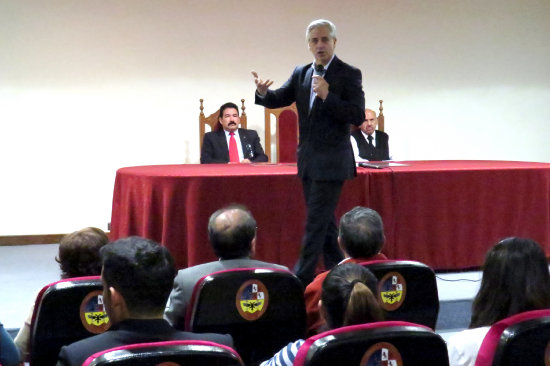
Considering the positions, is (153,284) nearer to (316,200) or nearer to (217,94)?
(316,200)

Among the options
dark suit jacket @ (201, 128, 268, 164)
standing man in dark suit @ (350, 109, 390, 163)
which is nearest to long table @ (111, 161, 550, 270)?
standing man in dark suit @ (350, 109, 390, 163)

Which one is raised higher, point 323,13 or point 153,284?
point 323,13

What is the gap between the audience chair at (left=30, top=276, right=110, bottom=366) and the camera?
1.81 meters

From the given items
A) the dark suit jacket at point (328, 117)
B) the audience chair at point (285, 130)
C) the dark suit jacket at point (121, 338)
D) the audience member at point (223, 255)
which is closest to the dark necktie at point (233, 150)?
the audience chair at point (285, 130)

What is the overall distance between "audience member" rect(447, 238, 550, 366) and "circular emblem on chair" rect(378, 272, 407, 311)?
16.7 inches

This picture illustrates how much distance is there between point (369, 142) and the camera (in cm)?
595

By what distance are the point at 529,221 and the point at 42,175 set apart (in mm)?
4028

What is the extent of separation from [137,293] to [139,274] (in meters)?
0.04

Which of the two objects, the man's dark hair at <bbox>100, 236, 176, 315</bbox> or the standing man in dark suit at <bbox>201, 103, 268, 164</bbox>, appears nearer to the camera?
the man's dark hair at <bbox>100, 236, 176, 315</bbox>

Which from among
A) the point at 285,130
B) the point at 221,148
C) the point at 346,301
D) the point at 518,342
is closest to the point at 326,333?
the point at 346,301

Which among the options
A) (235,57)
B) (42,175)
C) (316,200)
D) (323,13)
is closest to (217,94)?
(235,57)

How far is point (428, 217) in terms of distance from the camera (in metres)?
4.37

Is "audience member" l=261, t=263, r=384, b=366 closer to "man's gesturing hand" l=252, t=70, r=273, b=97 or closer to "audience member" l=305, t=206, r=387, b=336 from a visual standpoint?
"audience member" l=305, t=206, r=387, b=336

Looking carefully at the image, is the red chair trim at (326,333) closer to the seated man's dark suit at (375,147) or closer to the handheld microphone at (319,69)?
the handheld microphone at (319,69)
